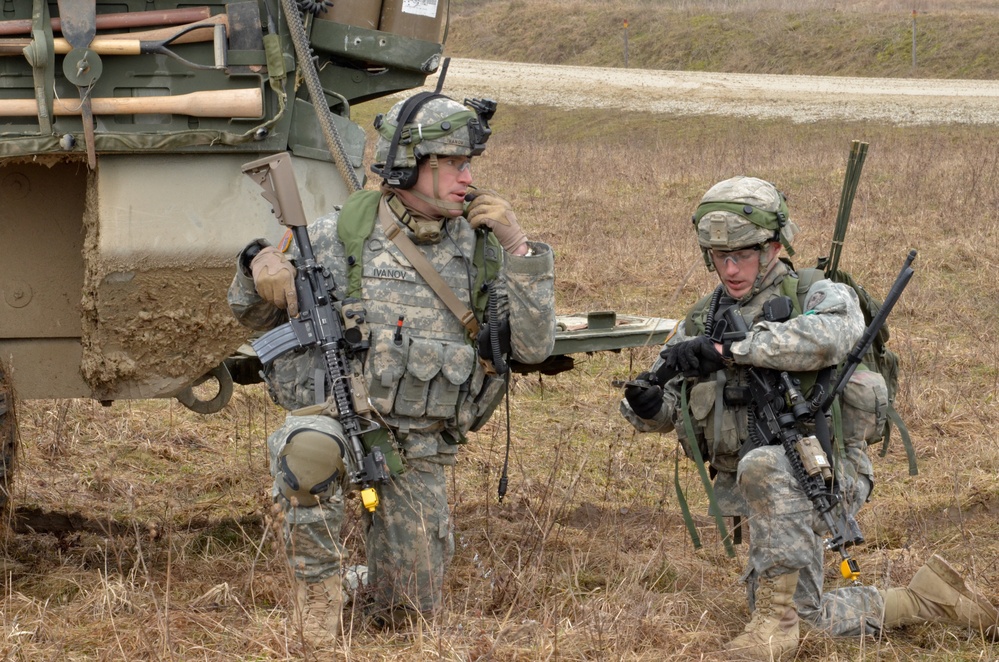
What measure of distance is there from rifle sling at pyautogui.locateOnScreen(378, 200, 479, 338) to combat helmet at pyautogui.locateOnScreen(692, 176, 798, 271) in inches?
33.8

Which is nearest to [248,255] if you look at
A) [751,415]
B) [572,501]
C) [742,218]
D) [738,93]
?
[742,218]

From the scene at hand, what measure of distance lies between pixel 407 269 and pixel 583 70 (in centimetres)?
2392

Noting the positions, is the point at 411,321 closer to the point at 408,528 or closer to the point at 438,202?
the point at 438,202

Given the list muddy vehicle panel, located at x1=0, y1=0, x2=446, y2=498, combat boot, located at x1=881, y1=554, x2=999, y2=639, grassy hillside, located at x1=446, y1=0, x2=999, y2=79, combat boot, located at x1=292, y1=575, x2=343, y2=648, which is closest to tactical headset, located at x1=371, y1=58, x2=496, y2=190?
muddy vehicle panel, located at x1=0, y1=0, x2=446, y2=498

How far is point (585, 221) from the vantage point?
11773mm

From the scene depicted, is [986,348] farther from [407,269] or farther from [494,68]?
[494,68]

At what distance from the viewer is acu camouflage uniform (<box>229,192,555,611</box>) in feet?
13.5

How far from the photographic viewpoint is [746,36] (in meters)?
28.2

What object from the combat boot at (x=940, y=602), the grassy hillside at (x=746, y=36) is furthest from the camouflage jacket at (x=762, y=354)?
the grassy hillside at (x=746, y=36)

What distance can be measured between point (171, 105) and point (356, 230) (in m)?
0.82

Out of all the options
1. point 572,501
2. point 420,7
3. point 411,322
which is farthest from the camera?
point 572,501

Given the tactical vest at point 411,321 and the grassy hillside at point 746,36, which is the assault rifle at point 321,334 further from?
the grassy hillside at point 746,36

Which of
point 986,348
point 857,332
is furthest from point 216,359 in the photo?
point 986,348

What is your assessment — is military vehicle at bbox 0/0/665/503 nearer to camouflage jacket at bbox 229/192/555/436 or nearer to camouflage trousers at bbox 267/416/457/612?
camouflage jacket at bbox 229/192/555/436
